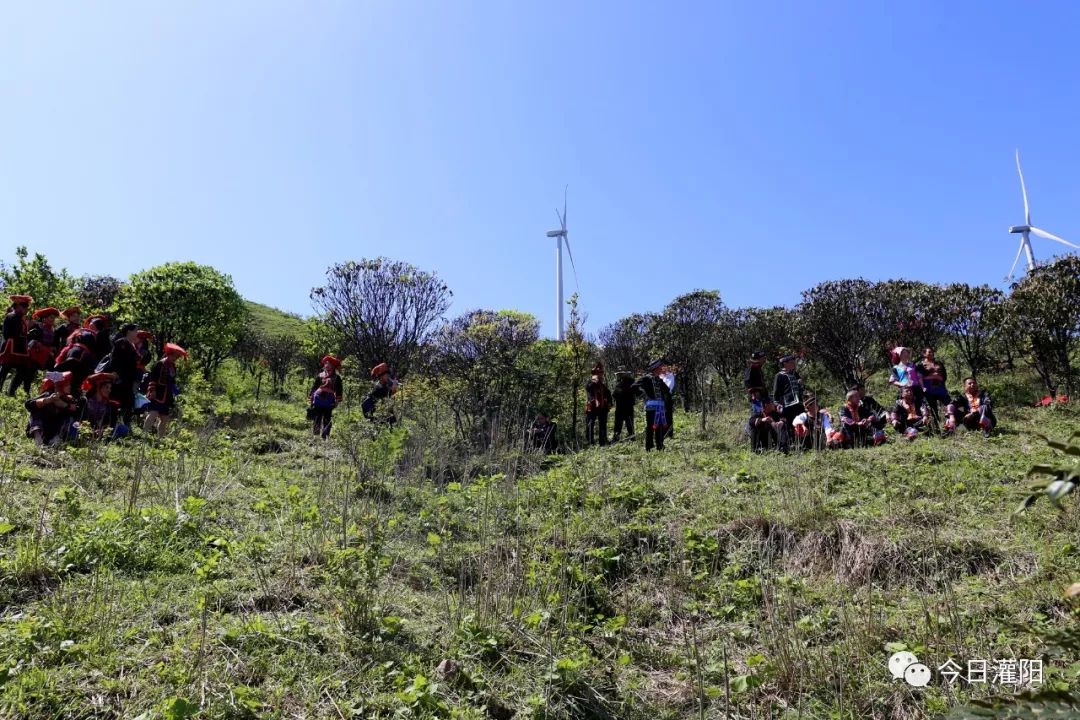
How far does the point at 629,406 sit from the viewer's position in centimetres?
1189

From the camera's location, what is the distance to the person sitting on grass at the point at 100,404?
7.27 meters

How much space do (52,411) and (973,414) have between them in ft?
37.4

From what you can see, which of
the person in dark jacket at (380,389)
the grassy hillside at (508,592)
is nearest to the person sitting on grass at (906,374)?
the grassy hillside at (508,592)

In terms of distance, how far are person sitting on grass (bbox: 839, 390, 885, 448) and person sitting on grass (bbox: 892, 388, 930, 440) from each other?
764 mm

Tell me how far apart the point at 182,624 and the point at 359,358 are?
12.2m

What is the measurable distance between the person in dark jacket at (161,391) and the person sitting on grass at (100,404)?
0.69 meters

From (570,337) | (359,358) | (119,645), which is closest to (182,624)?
(119,645)

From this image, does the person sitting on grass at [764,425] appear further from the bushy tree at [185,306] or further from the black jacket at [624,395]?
the bushy tree at [185,306]

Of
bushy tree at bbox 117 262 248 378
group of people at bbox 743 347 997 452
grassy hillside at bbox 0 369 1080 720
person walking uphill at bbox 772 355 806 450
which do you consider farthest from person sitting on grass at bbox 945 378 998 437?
bushy tree at bbox 117 262 248 378

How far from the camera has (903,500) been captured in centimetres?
526

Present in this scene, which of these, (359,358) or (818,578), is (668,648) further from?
(359,358)

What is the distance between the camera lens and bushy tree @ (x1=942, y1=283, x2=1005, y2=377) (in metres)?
13.3

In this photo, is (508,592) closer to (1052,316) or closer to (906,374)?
(906,374)

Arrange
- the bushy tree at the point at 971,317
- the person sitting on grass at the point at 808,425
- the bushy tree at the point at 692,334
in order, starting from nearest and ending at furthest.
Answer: the person sitting on grass at the point at 808,425, the bushy tree at the point at 971,317, the bushy tree at the point at 692,334
